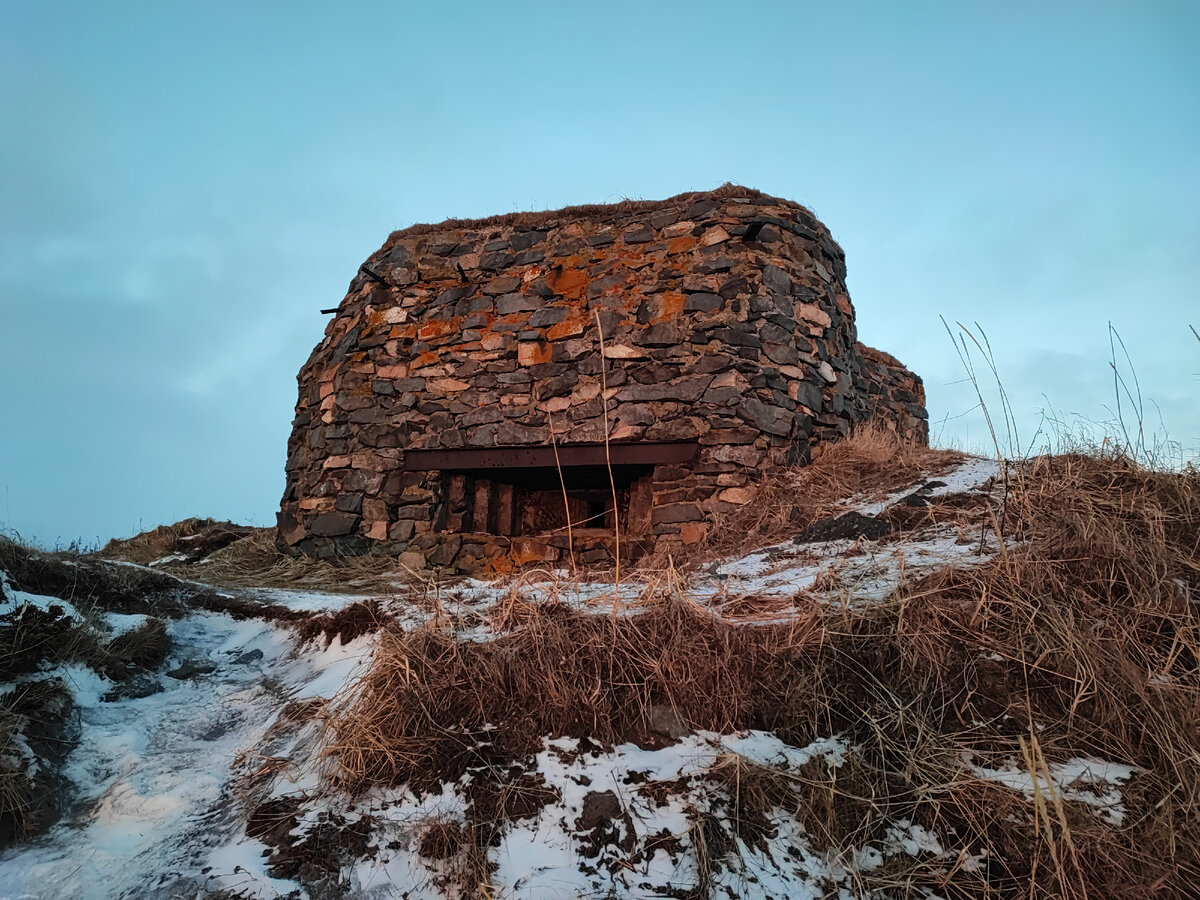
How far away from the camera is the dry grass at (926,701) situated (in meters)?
1.89

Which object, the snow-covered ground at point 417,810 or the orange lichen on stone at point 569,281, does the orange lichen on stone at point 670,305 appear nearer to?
the orange lichen on stone at point 569,281

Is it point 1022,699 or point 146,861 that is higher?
point 1022,699

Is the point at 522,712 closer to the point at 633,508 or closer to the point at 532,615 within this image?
the point at 532,615

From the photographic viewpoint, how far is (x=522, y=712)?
249 centimetres

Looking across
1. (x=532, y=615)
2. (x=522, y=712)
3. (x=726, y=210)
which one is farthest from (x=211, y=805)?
(x=726, y=210)

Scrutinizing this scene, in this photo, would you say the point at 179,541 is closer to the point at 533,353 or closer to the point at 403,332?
the point at 403,332

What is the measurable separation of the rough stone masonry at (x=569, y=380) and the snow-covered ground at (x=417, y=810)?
2.81m

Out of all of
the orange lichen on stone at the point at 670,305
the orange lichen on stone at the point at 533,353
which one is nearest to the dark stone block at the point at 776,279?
the orange lichen on stone at the point at 670,305

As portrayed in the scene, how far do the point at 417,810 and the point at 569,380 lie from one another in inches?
170

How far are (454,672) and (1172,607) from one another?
7.73 ft

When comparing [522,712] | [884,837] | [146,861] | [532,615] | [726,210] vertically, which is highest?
[726,210]

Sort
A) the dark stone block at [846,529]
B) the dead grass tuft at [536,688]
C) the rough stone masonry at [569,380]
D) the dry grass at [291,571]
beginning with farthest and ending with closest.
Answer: the rough stone masonry at [569,380] < the dry grass at [291,571] < the dark stone block at [846,529] < the dead grass tuft at [536,688]

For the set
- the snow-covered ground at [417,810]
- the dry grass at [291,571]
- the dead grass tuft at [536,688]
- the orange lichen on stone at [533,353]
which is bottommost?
the snow-covered ground at [417,810]

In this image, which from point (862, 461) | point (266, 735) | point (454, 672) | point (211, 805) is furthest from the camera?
point (862, 461)
